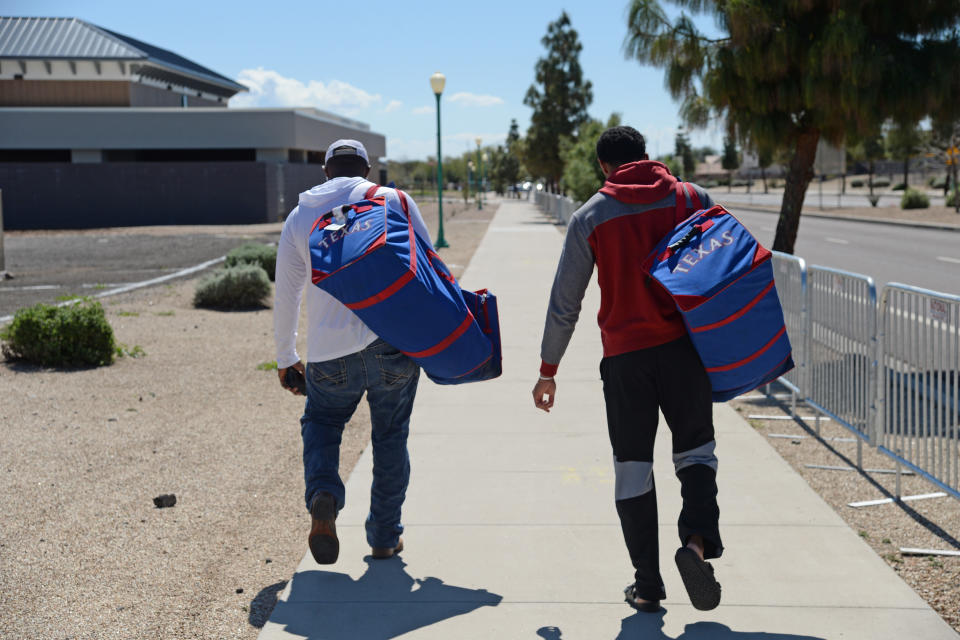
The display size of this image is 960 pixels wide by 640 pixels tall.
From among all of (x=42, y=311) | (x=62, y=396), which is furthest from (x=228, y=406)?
(x=42, y=311)

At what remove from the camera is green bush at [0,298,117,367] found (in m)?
9.38

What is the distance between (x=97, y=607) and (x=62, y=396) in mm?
4545

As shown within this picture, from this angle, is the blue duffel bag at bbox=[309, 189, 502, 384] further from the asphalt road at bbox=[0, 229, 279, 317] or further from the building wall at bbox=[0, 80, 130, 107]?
the building wall at bbox=[0, 80, 130, 107]

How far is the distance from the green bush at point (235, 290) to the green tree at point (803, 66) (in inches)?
258

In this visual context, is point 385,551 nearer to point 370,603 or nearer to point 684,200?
point 370,603

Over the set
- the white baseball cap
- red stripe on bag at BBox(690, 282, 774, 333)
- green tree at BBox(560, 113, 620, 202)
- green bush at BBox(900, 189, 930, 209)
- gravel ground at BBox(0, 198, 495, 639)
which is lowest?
gravel ground at BBox(0, 198, 495, 639)

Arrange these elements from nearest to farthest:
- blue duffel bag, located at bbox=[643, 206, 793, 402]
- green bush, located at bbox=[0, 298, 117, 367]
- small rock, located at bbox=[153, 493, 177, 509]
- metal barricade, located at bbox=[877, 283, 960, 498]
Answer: blue duffel bag, located at bbox=[643, 206, 793, 402]
metal barricade, located at bbox=[877, 283, 960, 498]
small rock, located at bbox=[153, 493, 177, 509]
green bush, located at bbox=[0, 298, 117, 367]

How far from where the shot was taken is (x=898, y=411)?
5598 mm

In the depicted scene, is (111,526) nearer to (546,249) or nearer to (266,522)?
(266,522)

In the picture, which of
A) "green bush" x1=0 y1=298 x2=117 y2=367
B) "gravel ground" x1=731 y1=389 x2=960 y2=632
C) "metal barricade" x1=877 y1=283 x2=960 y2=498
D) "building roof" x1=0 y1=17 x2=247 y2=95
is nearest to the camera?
"gravel ground" x1=731 y1=389 x2=960 y2=632

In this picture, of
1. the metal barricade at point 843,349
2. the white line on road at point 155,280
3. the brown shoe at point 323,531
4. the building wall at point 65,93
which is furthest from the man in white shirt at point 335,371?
the building wall at point 65,93

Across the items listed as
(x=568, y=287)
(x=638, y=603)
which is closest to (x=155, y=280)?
(x=568, y=287)

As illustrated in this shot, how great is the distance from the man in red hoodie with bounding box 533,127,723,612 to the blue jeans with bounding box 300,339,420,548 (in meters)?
0.84

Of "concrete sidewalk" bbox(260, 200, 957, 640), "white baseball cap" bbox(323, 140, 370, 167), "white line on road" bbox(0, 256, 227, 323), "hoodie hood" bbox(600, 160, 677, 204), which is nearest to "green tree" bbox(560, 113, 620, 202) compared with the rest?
"white line on road" bbox(0, 256, 227, 323)
